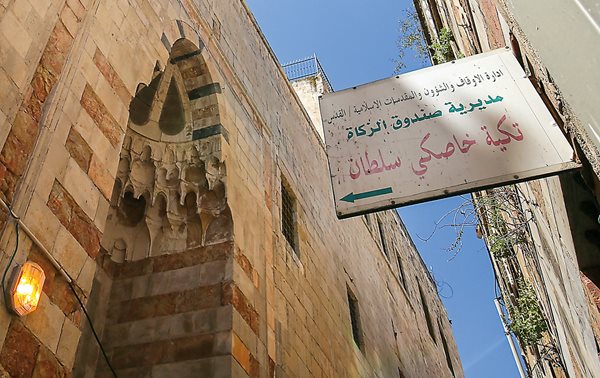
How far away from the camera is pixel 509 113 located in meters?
3.92

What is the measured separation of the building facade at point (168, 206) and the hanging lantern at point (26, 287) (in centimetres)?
7

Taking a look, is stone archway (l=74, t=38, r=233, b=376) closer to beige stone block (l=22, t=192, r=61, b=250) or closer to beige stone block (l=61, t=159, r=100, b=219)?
beige stone block (l=61, t=159, r=100, b=219)

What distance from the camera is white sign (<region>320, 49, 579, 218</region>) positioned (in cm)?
368

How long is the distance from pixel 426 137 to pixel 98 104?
7.37 feet

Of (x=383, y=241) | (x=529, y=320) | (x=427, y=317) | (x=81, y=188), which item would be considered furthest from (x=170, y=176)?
(x=427, y=317)

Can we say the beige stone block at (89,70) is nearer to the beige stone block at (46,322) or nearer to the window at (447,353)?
the beige stone block at (46,322)

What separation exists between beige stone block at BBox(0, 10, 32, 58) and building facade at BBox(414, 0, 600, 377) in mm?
2737

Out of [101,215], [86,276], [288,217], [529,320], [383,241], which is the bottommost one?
[86,276]

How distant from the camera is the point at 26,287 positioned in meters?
2.94

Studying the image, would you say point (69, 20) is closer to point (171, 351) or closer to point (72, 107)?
point (72, 107)

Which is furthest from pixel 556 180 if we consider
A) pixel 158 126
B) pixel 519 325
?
pixel 519 325

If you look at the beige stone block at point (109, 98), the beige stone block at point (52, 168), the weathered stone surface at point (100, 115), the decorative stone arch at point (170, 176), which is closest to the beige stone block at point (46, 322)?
the beige stone block at point (52, 168)

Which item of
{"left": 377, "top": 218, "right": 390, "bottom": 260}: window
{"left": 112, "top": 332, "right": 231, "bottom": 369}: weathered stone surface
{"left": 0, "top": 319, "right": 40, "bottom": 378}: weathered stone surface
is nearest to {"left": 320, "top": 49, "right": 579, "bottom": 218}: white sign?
{"left": 112, "top": 332, "right": 231, "bottom": 369}: weathered stone surface

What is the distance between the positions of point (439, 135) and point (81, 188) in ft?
7.68
